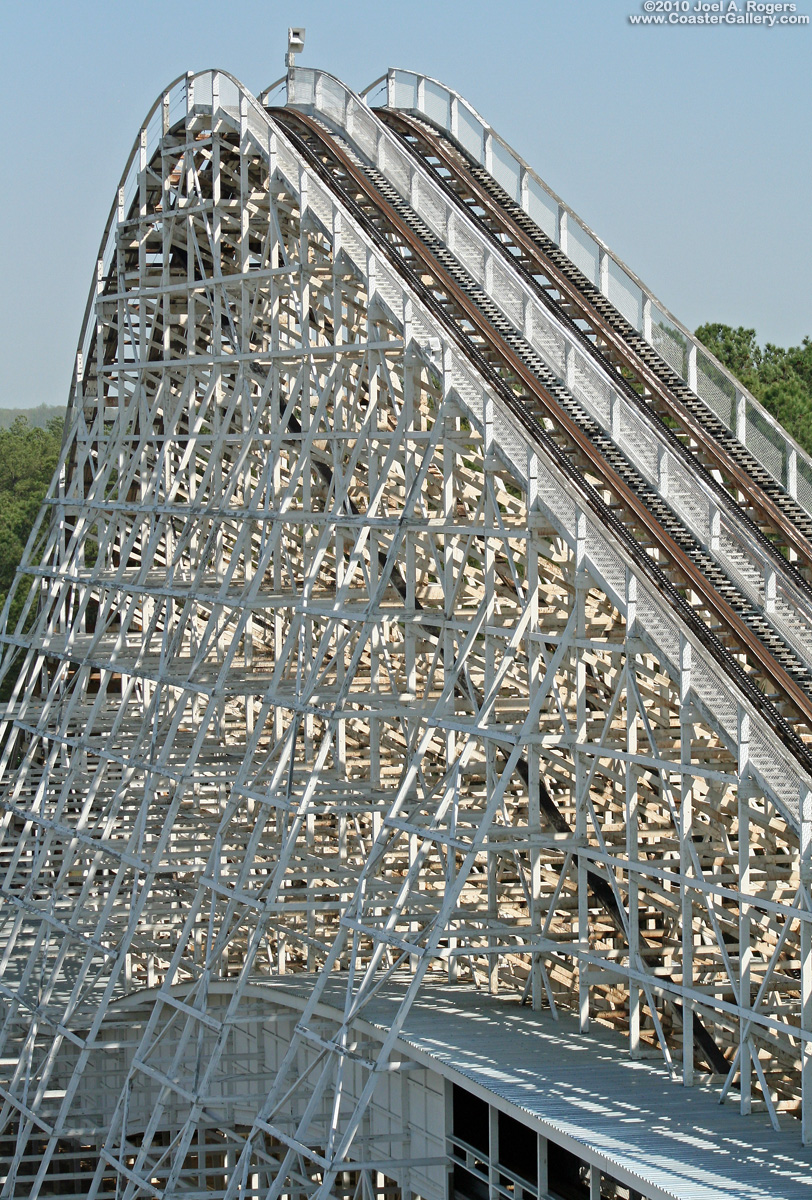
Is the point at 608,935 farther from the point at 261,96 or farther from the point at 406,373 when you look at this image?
the point at 261,96

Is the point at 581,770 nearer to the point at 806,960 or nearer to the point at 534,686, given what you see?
the point at 534,686

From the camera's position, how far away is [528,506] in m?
24.3

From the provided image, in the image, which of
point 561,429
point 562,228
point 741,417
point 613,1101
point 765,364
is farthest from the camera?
point 765,364

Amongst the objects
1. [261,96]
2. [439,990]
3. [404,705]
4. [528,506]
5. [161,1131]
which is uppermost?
[261,96]

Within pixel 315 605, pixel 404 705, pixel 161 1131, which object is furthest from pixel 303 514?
pixel 161 1131

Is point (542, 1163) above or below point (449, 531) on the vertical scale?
below

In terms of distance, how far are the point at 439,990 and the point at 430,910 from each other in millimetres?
1072

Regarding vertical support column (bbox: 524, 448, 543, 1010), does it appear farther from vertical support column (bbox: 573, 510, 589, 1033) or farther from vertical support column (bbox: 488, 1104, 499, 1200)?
vertical support column (bbox: 488, 1104, 499, 1200)

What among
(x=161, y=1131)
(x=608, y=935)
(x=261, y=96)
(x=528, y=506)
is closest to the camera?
(x=528, y=506)

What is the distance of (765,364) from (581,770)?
5433 cm

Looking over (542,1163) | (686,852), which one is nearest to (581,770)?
(686,852)

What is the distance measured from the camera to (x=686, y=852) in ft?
71.7

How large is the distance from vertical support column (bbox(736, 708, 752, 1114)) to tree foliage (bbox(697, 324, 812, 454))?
4600cm

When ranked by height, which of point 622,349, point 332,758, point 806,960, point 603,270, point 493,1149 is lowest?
point 493,1149
